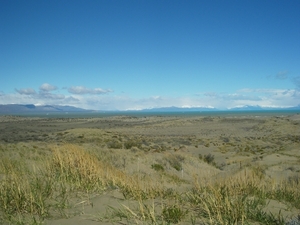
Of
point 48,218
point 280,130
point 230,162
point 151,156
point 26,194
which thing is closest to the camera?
point 48,218

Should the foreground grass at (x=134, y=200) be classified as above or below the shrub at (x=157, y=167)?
above

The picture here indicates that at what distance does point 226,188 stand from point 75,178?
367 cm

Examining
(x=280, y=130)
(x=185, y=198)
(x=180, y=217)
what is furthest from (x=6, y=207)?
(x=280, y=130)

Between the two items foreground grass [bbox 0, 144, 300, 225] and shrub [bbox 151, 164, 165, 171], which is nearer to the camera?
foreground grass [bbox 0, 144, 300, 225]

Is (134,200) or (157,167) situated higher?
(134,200)

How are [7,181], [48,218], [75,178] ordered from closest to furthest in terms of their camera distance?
[48,218] → [7,181] → [75,178]

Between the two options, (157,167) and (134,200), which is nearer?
(134,200)

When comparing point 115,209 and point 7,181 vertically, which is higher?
point 7,181

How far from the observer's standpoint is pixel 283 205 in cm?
554

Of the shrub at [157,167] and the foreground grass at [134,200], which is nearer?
the foreground grass at [134,200]

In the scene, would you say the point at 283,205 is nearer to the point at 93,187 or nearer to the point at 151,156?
the point at 93,187

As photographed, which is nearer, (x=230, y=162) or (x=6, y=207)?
(x=6, y=207)

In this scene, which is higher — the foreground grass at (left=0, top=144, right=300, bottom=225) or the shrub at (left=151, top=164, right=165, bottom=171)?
the foreground grass at (left=0, top=144, right=300, bottom=225)

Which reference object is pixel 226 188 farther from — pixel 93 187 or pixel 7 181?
pixel 7 181
